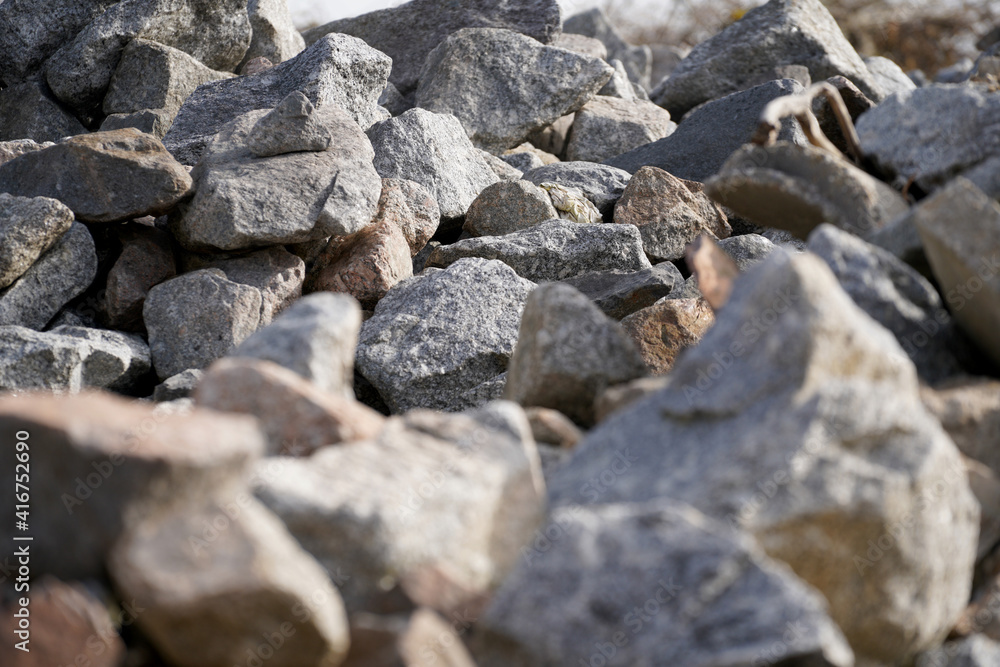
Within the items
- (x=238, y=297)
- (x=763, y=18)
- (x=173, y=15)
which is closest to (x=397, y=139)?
(x=238, y=297)

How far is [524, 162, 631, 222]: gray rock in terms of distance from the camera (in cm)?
598

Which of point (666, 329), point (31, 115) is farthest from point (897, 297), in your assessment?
point (31, 115)

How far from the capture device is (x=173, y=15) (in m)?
6.60

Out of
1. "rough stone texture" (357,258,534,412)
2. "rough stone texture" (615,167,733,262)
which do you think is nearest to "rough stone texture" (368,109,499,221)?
"rough stone texture" (615,167,733,262)

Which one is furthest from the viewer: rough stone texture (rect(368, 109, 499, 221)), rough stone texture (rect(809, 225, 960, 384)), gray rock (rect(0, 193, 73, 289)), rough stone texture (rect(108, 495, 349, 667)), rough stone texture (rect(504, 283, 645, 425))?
rough stone texture (rect(368, 109, 499, 221))

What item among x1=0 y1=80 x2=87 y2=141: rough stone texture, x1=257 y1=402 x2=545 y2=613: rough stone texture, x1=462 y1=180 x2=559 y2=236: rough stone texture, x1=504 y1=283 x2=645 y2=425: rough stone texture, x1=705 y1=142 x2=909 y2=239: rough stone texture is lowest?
x1=462 y1=180 x2=559 y2=236: rough stone texture

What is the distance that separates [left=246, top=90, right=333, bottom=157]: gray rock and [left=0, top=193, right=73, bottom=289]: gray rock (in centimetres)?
99

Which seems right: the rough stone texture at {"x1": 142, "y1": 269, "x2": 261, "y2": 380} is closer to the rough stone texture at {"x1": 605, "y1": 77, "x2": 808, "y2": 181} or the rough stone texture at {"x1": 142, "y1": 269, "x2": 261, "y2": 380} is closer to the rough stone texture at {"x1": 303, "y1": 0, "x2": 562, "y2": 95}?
the rough stone texture at {"x1": 605, "y1": 77, "x2": 808, "y2": 181}

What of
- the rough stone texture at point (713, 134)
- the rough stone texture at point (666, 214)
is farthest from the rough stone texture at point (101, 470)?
the rough stone texture at point (713, 134)

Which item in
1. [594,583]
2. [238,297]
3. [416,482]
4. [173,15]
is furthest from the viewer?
[173,15]

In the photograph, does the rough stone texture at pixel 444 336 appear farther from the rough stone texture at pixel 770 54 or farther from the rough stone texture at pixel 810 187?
the rough stone texture at pixel 770 54

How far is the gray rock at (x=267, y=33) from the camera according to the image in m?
7.58

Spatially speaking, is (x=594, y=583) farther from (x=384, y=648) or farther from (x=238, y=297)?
(x=238, y=297)

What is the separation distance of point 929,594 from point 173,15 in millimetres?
6319
